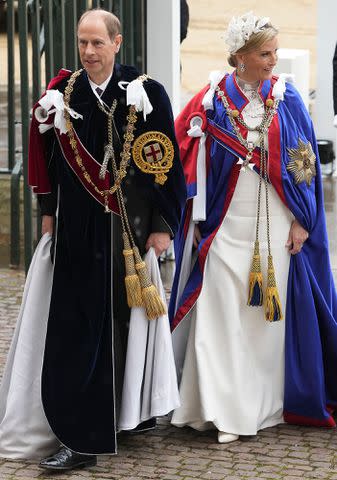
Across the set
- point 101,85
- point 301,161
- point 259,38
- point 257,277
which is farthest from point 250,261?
point 101,85

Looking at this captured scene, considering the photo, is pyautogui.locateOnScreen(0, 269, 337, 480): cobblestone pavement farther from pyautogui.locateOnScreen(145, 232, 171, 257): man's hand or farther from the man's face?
the man's face

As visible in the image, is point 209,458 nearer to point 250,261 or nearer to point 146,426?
point 146,426

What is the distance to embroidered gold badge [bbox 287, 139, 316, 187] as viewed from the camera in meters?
6.16

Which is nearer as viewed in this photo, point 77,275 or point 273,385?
point 77,275

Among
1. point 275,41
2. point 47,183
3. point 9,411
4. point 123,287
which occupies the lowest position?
point 9,411

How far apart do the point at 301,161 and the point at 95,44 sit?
3.79 feet

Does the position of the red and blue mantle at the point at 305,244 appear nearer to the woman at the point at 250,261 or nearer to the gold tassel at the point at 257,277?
the woman at the point at 250,261

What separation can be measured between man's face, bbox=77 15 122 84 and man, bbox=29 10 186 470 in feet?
0.18

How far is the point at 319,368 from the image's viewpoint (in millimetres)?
6277

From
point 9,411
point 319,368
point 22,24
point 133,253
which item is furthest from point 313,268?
point 22,24

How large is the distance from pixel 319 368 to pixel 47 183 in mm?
1529

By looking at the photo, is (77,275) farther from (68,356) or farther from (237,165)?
(237,165)

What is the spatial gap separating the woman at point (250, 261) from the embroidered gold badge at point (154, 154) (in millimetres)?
424

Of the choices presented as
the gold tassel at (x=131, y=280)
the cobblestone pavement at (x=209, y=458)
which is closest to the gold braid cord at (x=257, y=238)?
the cobblestone pavement at (x=209, y=458)
